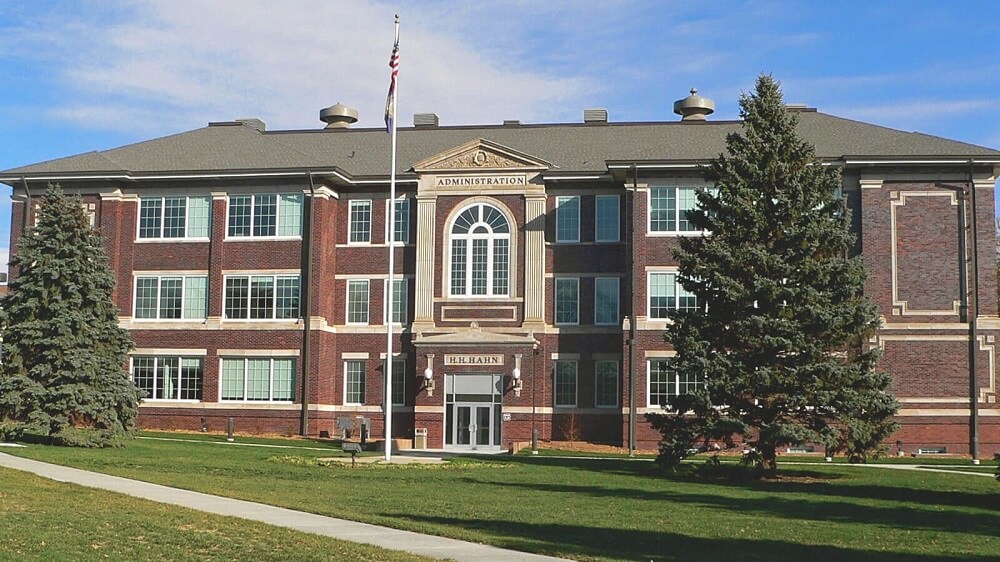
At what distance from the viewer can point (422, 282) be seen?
48.5m

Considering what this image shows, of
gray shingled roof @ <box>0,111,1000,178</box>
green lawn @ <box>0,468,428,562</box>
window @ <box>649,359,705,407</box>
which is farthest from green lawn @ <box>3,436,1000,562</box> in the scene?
gray shingled roof @ <box>0,111,1000,178</box>

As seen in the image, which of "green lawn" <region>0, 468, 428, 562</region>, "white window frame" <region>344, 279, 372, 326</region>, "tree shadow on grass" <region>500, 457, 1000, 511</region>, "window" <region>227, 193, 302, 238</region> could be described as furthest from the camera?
Result: "white window frame" <region>344, 279, 372, 326</region>

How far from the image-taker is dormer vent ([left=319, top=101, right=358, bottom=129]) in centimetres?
5644

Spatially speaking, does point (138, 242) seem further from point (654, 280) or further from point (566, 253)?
point (654, 280)

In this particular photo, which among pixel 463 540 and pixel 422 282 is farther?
pixel 422 282

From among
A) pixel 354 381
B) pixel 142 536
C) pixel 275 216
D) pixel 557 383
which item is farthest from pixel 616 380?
pixel 142 536

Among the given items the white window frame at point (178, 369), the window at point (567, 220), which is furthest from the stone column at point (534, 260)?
the white window frame at point (178, 369)

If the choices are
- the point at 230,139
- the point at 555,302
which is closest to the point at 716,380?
the point at 555,302

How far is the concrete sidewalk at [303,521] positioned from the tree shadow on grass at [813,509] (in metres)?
6.60

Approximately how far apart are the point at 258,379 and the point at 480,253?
10.6 meters

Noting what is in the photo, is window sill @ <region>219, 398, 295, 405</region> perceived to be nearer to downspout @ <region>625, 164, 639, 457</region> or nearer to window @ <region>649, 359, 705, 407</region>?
downspout @ <region>625, 164, 639, 457</region>

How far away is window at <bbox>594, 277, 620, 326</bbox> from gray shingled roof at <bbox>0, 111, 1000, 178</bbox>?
456 cm

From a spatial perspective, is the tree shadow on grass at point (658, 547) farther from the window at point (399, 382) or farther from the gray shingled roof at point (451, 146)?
the window at point (399, 382)

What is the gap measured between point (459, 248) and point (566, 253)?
4449 millimetres
